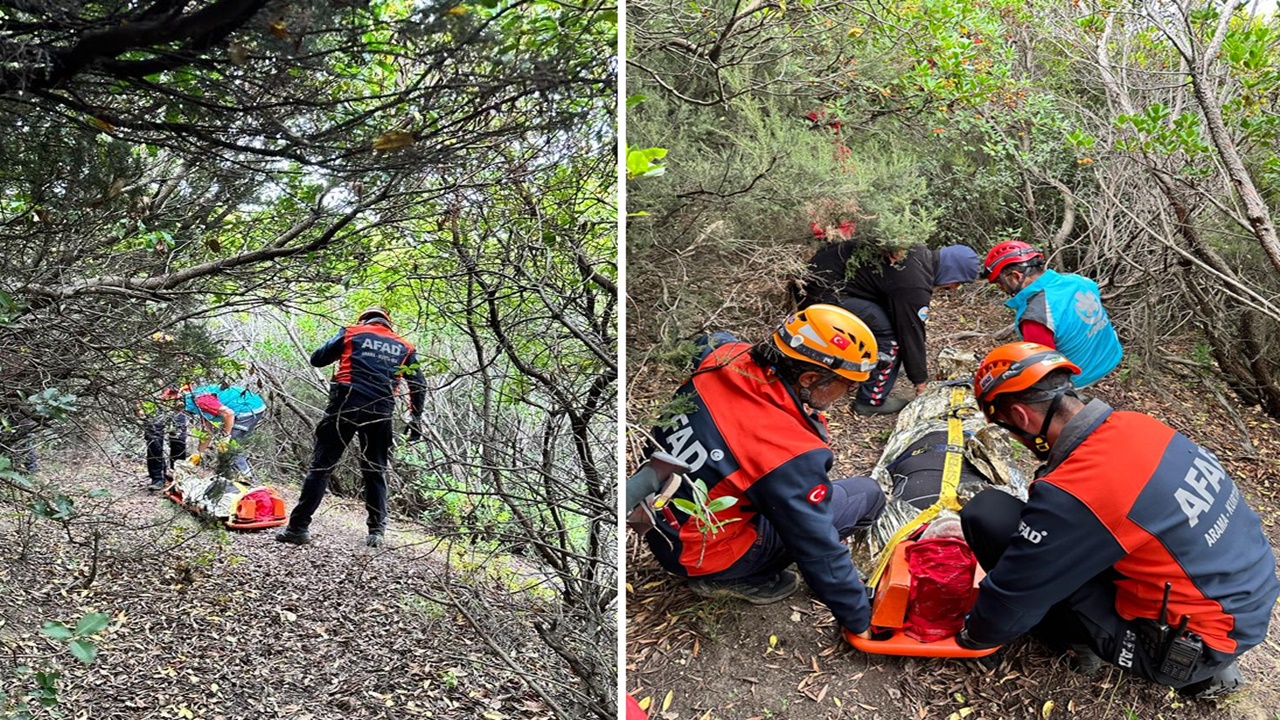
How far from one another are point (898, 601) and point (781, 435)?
1.59 feet

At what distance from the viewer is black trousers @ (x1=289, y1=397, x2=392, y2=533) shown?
5.00 ft

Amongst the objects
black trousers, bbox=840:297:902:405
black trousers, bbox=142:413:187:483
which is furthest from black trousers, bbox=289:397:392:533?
black trousers, bbox=840:297:902:405

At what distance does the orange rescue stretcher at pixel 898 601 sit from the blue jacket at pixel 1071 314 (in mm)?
1001

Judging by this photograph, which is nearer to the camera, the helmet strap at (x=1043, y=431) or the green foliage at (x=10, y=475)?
the green foliage at (x=10, y=475)

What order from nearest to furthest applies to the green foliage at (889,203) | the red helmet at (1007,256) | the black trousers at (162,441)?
the black trousers at (162,441) → the green foliage at (889,203) → the red helmet at (1007,256)

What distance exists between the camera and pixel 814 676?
61.9 inches

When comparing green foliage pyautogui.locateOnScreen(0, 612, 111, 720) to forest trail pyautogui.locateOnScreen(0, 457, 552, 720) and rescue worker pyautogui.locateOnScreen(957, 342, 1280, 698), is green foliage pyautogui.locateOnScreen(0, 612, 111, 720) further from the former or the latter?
rescue worker pyautogui.locateOnScreen(957, 342, 1280, 698)

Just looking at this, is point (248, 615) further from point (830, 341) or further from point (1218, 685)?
point (1218, 685)

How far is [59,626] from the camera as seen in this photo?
1200 millimetres

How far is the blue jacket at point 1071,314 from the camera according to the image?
2549 mm

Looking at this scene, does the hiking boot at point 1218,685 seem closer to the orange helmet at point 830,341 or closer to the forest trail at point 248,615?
the orange helmet at point 830,341

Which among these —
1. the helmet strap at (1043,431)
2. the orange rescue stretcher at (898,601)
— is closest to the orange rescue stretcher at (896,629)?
the orange rescue stretcher at (898,601)

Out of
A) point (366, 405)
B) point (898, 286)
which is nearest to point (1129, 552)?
point (366, 405)

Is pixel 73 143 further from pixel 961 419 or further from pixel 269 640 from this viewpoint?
pixel 961 419
